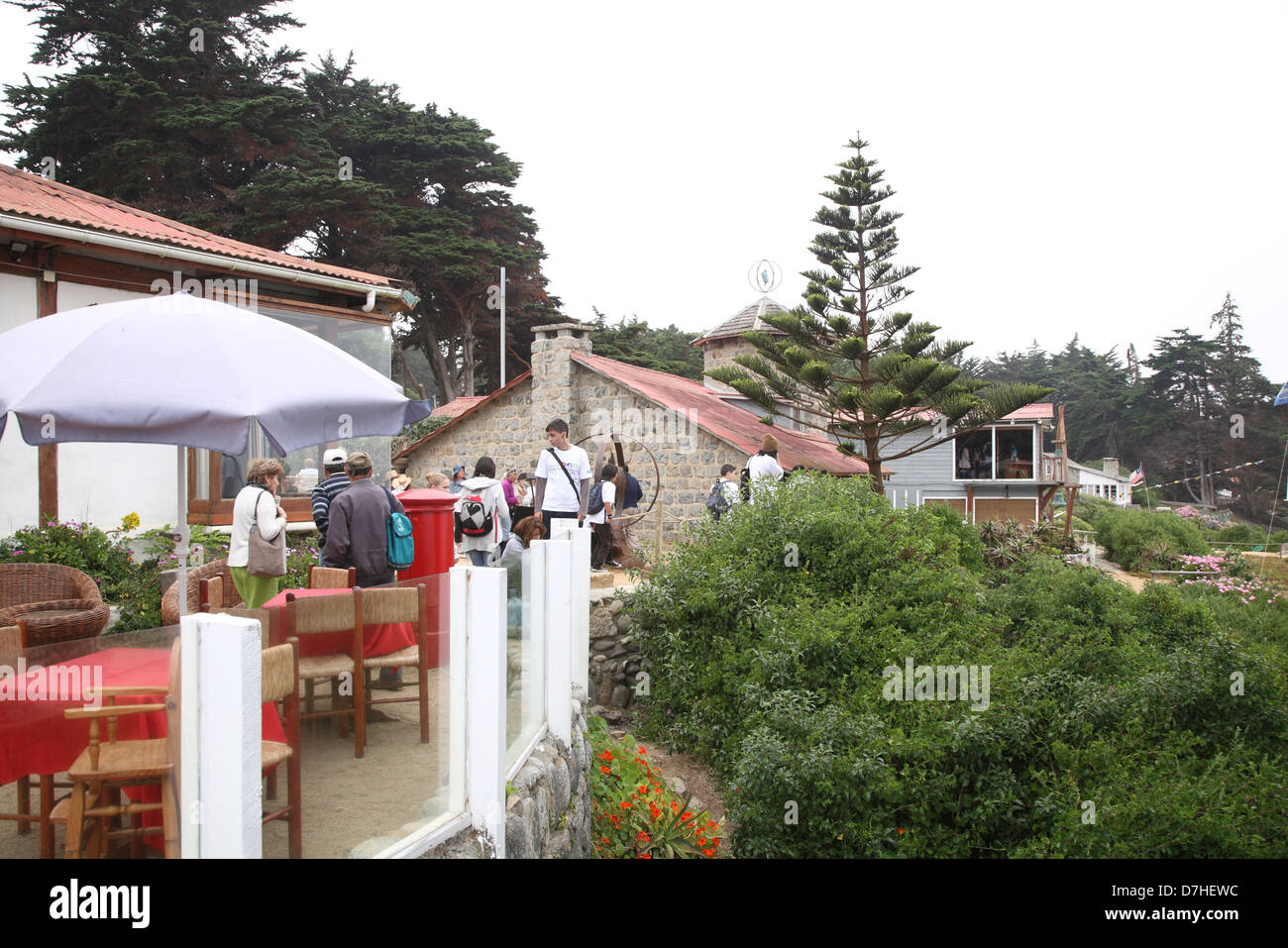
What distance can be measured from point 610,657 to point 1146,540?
753 inches

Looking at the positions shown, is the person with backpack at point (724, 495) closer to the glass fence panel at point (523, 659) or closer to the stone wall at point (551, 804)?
the stone wall at point (551, 804)

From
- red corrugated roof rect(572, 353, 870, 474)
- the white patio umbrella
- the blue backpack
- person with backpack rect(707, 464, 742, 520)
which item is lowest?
the blue backpack

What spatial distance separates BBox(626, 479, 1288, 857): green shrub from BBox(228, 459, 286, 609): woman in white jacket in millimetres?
3729

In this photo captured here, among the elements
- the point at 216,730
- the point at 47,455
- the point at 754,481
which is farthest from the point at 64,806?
the point at 754,481

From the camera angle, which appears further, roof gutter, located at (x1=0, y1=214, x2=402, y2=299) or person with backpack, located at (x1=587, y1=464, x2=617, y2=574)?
person with backpack, located at (x1=587, y1=464, x2=617, y2=574)

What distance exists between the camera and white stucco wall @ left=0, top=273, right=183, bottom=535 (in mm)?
7801

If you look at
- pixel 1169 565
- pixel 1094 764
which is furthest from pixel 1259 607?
pixel 1169 565

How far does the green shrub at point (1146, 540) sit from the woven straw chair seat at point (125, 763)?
23.0 metres

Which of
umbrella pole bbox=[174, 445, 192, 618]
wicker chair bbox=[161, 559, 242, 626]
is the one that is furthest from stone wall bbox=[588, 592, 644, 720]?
umbrella pole bbox=[174, 445, 192, 618]

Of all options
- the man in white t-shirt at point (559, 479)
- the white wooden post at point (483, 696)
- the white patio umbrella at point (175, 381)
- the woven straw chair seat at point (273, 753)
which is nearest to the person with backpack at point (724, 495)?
the man in white t-shirt at point (559, 479)

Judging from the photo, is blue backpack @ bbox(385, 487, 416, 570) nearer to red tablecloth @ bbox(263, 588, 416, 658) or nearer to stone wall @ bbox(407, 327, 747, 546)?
red tablecloth @ bbox(263, 588, 416, 658)

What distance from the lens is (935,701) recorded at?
7.38 metres

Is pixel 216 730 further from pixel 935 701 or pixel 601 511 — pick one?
pixel 601 511
